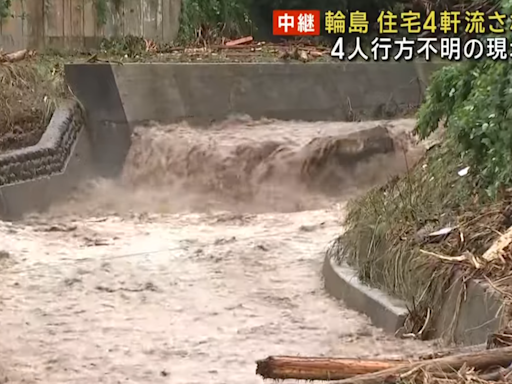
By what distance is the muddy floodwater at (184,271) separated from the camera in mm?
4309

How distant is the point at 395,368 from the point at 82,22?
10.2 meters

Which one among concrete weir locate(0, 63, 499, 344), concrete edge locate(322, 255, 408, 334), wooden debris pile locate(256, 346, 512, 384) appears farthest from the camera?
concrete weir locate(0, 63, 499, 344)

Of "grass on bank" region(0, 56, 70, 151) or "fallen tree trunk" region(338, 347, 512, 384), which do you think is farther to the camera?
"grass on bank" region(0, 56, 70, 151)

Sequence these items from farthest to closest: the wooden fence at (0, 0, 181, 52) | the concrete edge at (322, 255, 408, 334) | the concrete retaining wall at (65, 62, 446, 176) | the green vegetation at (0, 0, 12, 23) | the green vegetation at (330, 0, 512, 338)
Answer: the wooden fence at (0, 0, 181, 52) < the green vegetation at (0, 0, 12, 23) < the concrete retaining wall at (65, 62, 446, 176) < the concrete edge at (322, 255, 408, 334) < the green vegetation at (330, 0, 512, 338)

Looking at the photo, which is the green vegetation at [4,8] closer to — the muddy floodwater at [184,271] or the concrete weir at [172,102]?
the concrete weir at [172,102]

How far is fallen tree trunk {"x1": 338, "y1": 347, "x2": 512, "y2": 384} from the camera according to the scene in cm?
277

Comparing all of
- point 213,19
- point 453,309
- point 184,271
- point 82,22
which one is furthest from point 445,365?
point 213,19

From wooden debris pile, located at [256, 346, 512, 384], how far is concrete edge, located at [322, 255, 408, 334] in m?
1.63

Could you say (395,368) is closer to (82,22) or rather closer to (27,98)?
(27,98)

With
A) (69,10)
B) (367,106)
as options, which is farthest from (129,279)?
(69,10)

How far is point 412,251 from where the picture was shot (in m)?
4.62

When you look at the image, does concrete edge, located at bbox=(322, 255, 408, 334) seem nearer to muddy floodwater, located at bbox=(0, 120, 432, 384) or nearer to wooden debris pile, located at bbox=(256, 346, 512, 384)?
muddy floodwater, located at bbox=(0, 120, 432, 384)

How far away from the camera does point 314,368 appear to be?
9.34ft

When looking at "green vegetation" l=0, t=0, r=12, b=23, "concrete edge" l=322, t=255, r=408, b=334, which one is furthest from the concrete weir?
"concrete edge" l=322, t=255, r=408, b=334
